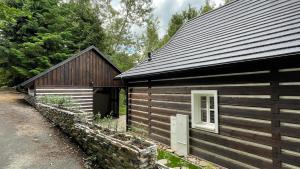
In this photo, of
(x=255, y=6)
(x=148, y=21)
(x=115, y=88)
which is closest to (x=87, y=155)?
(x=255, y=6)

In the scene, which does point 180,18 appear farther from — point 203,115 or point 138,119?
point 203,115

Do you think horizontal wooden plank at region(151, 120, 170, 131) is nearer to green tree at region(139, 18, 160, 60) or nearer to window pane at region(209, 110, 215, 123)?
window pane at region(209, 110, 215, 123)

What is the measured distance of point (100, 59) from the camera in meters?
17.4

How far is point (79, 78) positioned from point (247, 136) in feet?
40.9

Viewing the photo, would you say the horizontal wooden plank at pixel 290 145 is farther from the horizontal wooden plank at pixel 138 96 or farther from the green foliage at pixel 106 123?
the horizontal wooden plank at pixel 138 96

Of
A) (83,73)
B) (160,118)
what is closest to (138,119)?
(160,118)

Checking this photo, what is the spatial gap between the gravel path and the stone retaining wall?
396 millimetres

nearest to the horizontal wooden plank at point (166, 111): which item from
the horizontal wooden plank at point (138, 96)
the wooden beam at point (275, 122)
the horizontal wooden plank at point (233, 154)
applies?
the horizontal wooden plank at point (138, 96)

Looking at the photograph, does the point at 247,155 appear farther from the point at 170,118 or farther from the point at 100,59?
the point at 100,59

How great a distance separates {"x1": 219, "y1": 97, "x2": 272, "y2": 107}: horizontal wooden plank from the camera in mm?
5656

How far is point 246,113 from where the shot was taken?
614 centimetres

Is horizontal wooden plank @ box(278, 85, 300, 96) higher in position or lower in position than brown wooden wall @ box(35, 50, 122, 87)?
lower

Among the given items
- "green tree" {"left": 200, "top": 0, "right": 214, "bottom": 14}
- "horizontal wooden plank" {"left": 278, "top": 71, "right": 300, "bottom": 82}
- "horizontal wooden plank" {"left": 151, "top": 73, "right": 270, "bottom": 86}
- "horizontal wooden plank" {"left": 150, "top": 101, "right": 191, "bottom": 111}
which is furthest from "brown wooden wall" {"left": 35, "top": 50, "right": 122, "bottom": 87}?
"green tree" {"left": 200, "top": 0, "right": 214, "bottom": 14}

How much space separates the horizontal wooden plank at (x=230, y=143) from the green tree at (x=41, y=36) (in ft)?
51.5
